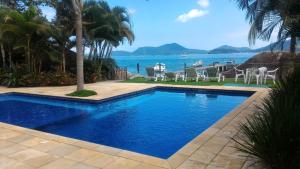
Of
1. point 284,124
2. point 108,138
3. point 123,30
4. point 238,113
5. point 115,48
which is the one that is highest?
point 123,30

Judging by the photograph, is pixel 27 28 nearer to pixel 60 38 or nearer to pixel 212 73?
pixel 60 38

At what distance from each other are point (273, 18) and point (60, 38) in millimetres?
9460

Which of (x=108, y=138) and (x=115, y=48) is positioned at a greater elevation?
(x=115, y=48)

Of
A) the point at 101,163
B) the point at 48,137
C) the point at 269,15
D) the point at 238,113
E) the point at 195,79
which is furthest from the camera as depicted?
the point at 195,79

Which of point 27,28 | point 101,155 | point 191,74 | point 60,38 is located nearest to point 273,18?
point 101,155

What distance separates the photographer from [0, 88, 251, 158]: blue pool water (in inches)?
221

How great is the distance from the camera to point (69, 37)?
43.1 feet

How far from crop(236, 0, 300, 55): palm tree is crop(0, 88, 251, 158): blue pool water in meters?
2.52

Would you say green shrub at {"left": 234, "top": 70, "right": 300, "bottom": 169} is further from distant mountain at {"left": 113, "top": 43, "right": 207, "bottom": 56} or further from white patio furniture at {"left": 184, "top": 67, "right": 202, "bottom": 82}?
distant mountain at {"left": 113, "top": 43, "right": 207, "bottom": 56}

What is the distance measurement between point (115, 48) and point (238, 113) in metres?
9.92

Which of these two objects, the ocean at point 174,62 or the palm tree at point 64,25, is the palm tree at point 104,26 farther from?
the ocean at point 174,62

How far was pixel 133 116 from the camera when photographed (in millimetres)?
7660

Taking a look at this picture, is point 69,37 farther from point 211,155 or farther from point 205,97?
point 211,155

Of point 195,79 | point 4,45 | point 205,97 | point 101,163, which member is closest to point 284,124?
point 101,163
